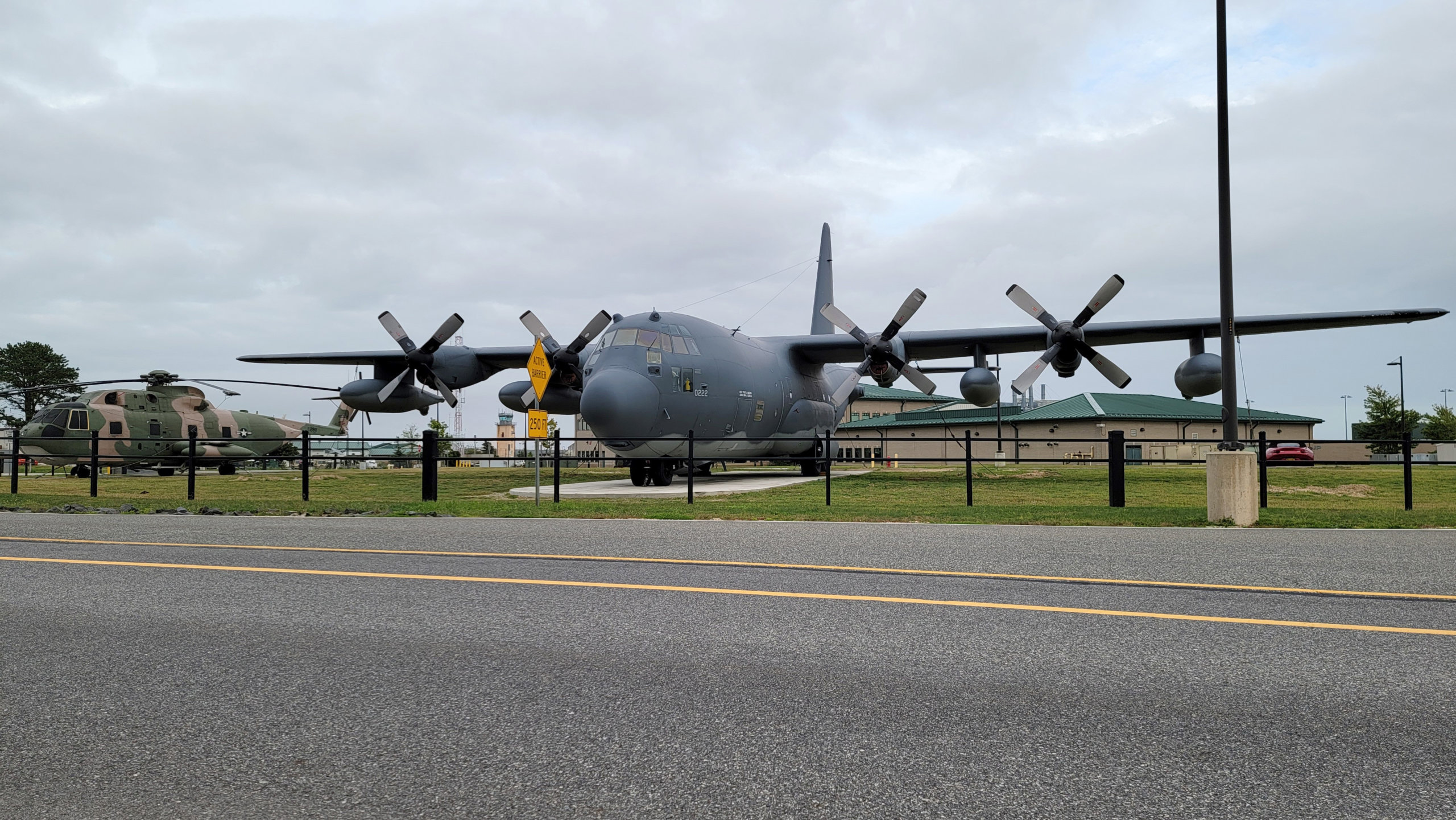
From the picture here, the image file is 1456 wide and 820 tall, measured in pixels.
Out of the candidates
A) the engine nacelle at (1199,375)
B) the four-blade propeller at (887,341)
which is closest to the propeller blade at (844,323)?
the four-blade propeller at (887,341)

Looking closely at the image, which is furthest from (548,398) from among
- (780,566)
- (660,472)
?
(780,566)

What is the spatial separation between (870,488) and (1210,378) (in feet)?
29.1

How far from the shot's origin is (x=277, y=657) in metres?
4.12

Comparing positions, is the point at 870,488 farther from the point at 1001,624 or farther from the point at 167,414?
the point at 167,414

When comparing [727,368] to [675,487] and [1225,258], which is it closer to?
[675,487]

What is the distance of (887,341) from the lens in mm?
25016

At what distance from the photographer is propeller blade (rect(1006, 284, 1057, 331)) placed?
22219 mm

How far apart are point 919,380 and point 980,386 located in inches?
91.9

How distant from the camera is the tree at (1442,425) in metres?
61.8

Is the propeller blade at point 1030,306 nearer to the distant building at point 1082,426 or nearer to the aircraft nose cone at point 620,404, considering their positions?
the aircraft nose cone at point 620,404

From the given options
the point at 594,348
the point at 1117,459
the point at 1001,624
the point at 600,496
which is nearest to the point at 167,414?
the point at 594,348

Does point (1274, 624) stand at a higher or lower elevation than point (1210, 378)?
lower

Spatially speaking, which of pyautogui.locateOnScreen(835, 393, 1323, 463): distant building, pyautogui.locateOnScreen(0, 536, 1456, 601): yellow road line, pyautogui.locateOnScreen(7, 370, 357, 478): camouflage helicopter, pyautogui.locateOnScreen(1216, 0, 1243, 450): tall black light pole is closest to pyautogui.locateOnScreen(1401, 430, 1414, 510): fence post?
pyautogui.locateOnScreen(1216, 0, 1243, 450): tall black light pole

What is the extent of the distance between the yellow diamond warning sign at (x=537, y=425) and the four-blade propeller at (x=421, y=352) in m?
12.7
